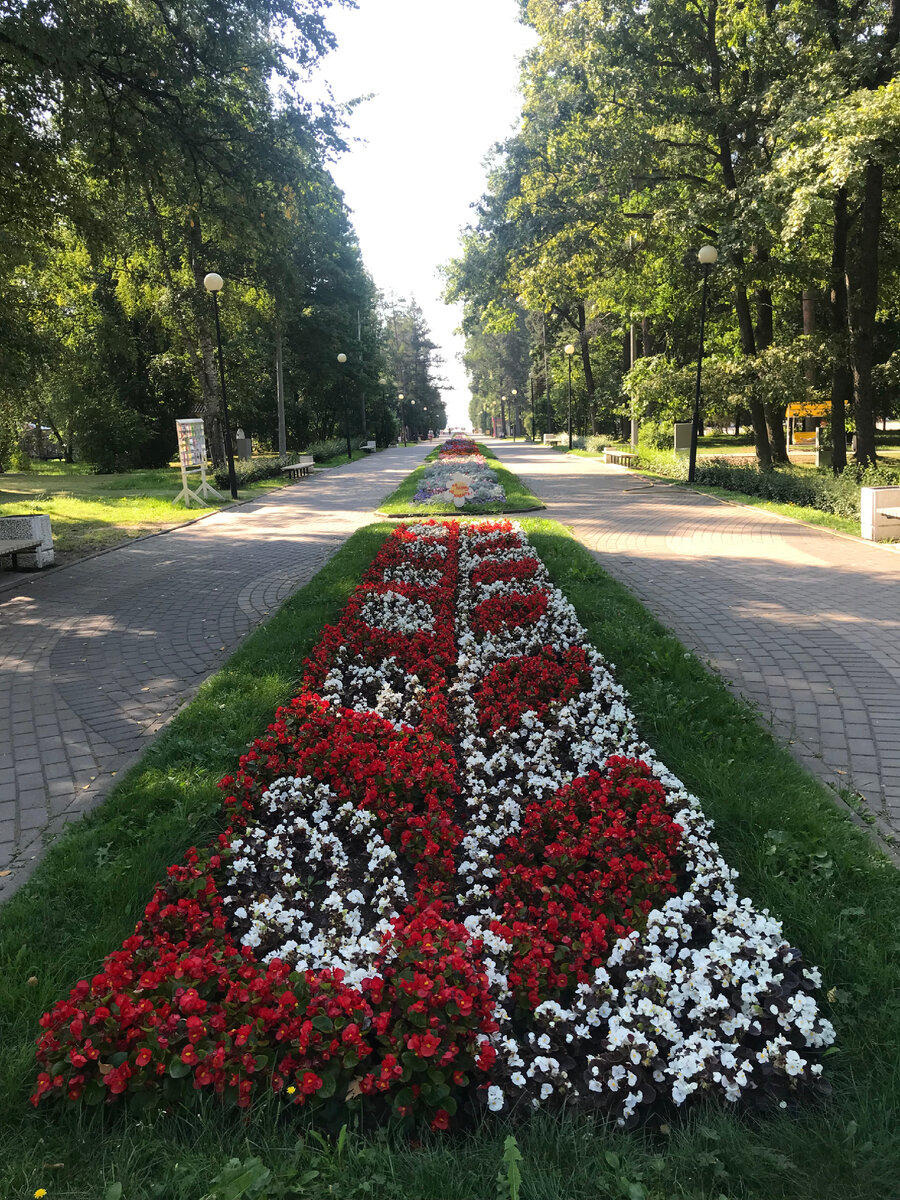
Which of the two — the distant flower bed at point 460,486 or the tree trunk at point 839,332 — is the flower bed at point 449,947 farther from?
the tree trunk at point 839,332

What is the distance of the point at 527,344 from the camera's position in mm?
77500

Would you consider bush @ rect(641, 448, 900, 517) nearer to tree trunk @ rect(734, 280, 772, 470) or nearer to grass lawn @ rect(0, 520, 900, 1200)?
tree trunk @ rect(734, 280, 772, 470)

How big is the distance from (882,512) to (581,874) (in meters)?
8.79

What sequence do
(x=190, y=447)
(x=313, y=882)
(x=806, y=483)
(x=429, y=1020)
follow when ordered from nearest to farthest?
(x=429, y=1020), (x=313, y=882), (x=806, y=483), (x=190, y=447)

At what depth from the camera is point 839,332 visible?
16.7 meters

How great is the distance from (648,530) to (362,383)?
3307 cm

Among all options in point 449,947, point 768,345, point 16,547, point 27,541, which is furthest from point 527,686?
point 768,345

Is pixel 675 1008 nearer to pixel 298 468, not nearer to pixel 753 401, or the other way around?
pixel 753 401

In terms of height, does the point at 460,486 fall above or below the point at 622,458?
below

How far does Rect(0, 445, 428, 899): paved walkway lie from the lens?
13.1ft

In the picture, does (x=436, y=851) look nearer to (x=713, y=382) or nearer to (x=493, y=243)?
(x=713, y=382)

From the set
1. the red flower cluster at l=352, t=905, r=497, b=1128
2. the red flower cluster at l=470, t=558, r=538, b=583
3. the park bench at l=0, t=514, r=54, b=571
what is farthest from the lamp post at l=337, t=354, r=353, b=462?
the red flower cluster at l=352, t=905, r=497, b=1128

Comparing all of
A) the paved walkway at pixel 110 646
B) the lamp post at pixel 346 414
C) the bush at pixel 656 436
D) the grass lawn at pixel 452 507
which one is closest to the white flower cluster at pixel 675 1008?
the paved walkway at pixel 110 646

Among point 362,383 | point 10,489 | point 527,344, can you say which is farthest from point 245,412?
point 527,344
